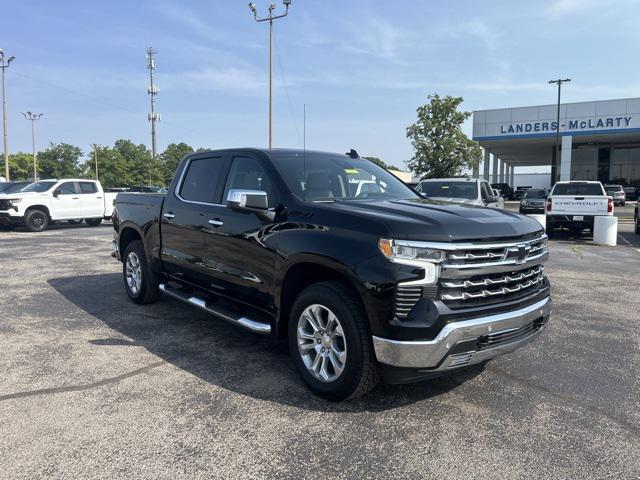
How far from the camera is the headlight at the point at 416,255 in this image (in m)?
3.21

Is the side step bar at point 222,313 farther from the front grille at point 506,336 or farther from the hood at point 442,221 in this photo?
the front grille at point 506,336

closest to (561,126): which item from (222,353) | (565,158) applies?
(565,158)

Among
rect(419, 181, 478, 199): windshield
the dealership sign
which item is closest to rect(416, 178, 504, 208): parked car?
rect(419, 181, 478, 199): windshield

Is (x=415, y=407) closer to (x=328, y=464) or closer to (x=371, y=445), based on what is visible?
(x=371, y=445)

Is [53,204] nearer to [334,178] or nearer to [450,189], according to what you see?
[450,189]

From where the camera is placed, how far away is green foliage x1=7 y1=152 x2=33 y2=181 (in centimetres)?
7906

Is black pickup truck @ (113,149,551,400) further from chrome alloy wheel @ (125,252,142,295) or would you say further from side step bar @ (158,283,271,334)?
chrome alloy wheel @ (125,252,142,295)

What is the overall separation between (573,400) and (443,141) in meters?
37.4

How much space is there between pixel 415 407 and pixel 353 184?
201cm

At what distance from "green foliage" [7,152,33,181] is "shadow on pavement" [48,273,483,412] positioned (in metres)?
84.6

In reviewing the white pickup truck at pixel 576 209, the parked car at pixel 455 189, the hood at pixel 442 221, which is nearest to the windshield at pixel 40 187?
the parked car at pixel 455 189

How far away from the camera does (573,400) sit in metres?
3.78

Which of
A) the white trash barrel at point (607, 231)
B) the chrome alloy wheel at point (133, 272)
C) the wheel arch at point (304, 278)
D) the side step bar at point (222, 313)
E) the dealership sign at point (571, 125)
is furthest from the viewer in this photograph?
the dealership sign at point (571, 125)

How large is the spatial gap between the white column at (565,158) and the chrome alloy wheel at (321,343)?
4168 cm
